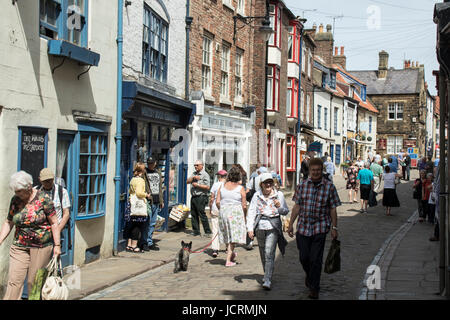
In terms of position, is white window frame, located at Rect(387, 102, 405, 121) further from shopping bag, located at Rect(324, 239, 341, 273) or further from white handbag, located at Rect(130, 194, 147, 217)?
shopping bag, located at Rect(324, 239, 341, 273)

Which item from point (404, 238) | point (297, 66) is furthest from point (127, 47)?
point (297, 66)

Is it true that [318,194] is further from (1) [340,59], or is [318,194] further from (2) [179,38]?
(1) [340,59]

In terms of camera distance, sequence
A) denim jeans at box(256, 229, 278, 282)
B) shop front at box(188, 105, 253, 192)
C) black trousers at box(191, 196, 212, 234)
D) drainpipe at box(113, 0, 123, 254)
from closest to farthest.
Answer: denim jeans at box(256, 229, 278, 282) < drainpipe at box(113, 0, 123, 254) < black trousers at box(191, 196, 212, 234) < shop front at box(188, 105, 253, 192)

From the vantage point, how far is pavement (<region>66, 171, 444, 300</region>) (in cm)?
838

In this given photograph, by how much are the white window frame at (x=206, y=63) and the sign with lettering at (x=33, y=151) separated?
9.77 metres

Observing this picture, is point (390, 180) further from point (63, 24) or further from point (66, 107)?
point (63, 24)

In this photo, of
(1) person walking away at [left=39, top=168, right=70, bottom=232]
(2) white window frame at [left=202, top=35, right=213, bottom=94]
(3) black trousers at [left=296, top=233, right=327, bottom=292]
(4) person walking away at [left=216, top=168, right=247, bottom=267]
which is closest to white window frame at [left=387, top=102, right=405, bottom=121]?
(2) white window frame at [left=202, top=35, right=213, bottom=94]

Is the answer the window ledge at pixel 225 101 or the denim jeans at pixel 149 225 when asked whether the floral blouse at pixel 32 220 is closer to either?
the denim jeans at pixel 149 225

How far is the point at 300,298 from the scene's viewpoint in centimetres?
812

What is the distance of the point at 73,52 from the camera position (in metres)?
9.40

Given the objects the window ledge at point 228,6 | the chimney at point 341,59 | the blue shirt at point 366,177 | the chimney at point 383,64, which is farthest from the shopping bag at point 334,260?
the chimney at point 383,64

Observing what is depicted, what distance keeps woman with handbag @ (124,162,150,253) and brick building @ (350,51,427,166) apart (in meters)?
57.2

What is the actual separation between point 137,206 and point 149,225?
0.92 metres

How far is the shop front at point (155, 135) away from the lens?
41.0ft
